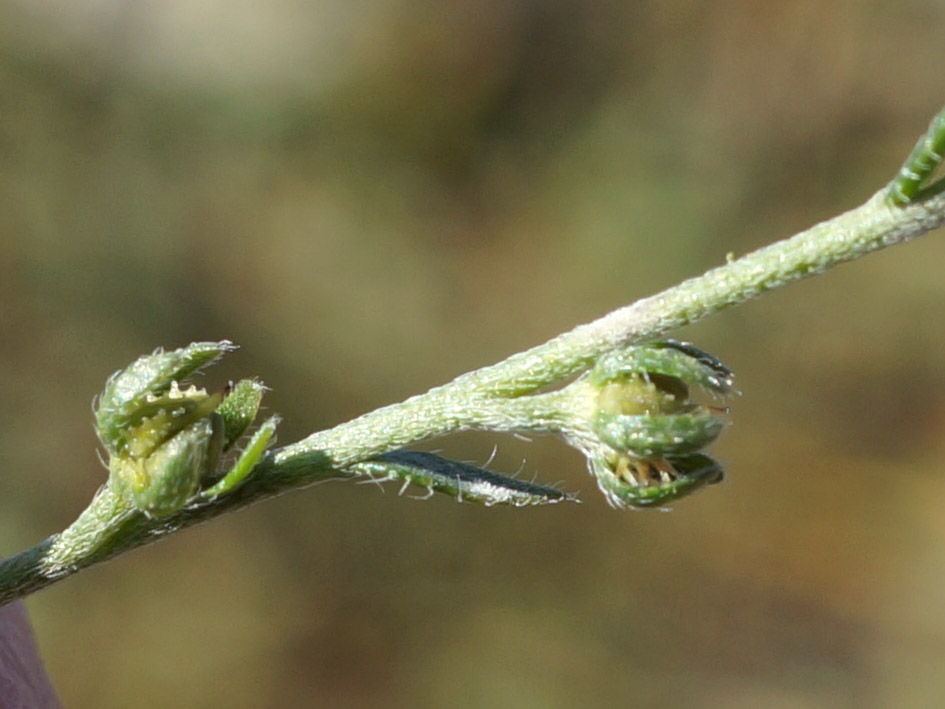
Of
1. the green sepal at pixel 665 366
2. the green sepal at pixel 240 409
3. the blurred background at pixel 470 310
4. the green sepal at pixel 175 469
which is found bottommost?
the green sepal at pixel 175 469

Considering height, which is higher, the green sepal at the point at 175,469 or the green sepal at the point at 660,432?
the green sepal at the point at 660,432

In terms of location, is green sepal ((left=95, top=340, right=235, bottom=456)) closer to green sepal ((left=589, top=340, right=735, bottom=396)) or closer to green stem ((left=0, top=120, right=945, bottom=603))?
green stem ((left=0, top=120, right=945, bottom=603))

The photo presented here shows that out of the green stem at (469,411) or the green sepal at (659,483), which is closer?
the green stem at (469,411)

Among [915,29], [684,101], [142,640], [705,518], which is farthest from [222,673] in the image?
[915,29]

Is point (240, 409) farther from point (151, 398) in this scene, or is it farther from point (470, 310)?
point (470, 310)

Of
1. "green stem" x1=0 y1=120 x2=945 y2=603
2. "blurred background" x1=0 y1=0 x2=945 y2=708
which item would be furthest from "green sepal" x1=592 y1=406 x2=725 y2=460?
"blurred background" x1=0 y1=0 x2=945 y2=708

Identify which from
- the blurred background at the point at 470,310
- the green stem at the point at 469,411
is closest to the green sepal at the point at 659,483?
the green stem at the point at 469,411

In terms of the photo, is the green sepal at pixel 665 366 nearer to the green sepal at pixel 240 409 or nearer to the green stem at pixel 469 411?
the green stem at pixel 469 411
